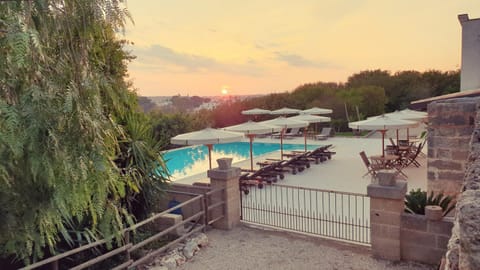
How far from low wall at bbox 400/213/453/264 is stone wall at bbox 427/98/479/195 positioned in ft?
5.46

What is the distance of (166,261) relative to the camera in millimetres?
6391

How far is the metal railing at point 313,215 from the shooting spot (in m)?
7.51

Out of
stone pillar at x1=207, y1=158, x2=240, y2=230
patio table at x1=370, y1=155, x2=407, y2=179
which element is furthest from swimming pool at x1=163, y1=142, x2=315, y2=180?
stone pillar at x1=207, y1=158, x2=240, y2=230

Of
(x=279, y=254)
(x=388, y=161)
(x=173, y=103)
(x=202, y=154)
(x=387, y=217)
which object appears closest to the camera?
(x=387, y=217)

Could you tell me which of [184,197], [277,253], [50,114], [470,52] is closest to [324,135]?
[470,52]

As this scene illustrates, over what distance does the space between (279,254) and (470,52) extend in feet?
37.4

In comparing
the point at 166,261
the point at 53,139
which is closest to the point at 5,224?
the point at 53,139

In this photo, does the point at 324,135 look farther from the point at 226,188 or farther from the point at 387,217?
the point at 387,217

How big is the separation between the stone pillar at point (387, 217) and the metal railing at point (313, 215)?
60 centimetres

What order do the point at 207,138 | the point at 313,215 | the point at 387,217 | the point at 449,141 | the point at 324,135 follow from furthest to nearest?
the point at 324,135 < the point at 207,138 < the point at 313,215 < the point at 449,141 < the point at 387,217

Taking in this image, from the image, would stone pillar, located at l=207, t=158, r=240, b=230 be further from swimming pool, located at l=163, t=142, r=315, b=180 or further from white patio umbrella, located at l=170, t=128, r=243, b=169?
swimming pool, located at l=163, t=142, r=315, b=180

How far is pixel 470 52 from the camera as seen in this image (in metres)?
12.9

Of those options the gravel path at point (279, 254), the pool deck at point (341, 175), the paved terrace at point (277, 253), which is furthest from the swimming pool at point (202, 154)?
the gravel path at point (279, 254)

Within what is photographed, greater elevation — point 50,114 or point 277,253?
point 50,114
